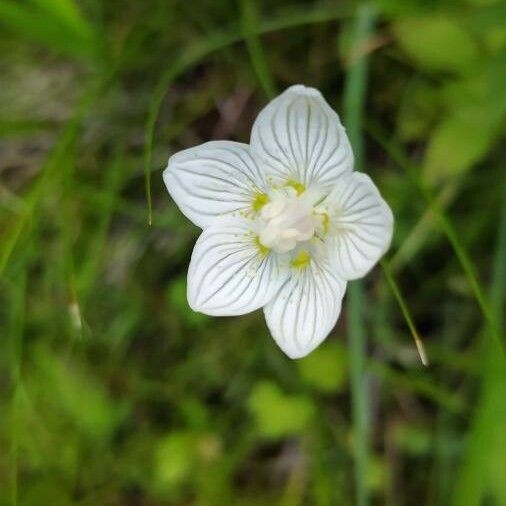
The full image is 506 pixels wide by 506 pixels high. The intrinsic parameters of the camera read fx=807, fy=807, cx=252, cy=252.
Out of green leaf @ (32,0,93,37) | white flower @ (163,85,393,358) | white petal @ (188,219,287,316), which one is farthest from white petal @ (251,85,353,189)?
green leaf @ (32,0,93,37)

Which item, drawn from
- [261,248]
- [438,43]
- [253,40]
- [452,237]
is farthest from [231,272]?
[438,43]

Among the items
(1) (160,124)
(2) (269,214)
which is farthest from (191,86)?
(2) (269,214)

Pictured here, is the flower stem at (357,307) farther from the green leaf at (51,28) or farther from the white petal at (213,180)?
the green leaf at (51,28)

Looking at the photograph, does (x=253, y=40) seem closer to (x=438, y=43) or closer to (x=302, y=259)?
(x=438, y=43)

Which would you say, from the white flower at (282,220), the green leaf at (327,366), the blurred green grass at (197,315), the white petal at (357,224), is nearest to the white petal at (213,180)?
the white flower at (282,220)

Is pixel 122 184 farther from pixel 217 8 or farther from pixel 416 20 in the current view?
pixel 416 20
